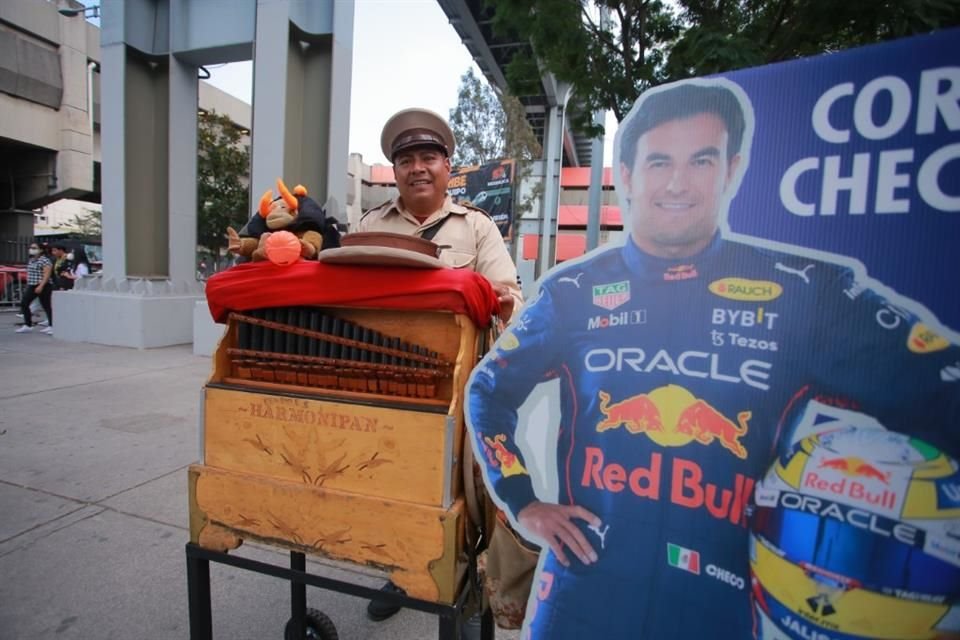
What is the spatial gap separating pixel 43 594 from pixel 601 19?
509cm

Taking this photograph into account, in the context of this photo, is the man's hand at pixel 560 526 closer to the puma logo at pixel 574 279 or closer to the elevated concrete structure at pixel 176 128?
the puma logo at pixel 574 279

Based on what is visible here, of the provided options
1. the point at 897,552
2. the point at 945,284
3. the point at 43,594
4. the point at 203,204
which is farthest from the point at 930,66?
the point at 203,204

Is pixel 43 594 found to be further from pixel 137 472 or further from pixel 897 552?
pixel 897 552

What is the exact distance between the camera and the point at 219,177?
42.1ft

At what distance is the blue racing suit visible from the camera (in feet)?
2.95

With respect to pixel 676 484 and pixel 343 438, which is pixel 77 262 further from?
pixel 676 484

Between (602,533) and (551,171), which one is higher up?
(551,171)

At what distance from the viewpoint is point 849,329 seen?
91cm

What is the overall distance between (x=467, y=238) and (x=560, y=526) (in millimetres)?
1062

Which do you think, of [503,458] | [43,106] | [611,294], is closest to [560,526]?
[503,458]

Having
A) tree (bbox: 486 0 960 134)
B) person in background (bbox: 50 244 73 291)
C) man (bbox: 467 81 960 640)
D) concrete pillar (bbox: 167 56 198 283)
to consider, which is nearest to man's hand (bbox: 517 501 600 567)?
man (bbox: 467 81 960 640)

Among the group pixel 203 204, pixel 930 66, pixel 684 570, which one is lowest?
pixel 684 570

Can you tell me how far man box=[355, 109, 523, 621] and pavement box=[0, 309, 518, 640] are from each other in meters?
0.68

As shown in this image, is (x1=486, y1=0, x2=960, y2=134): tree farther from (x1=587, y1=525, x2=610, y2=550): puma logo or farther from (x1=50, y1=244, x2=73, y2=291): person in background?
(x1=50, y1=244, x2=73, y2=291): person in background
